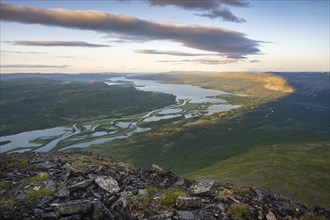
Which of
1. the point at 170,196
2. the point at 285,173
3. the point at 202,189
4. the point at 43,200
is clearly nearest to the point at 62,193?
the point at 43,200

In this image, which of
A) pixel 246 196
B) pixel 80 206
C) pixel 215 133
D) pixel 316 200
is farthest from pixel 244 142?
pixel 80 206

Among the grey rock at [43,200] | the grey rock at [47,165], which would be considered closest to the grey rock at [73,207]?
the grey rock at [43,200]

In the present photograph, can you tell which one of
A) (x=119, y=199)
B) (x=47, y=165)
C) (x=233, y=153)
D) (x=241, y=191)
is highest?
(x=47, y=165)

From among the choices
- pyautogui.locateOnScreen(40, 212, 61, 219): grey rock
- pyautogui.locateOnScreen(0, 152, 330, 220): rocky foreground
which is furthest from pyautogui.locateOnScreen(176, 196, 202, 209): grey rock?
pyautogui.locateOnScreen(40, 212, 61, 219): grey rock

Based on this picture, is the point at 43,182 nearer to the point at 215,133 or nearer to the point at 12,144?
the point at 12,144

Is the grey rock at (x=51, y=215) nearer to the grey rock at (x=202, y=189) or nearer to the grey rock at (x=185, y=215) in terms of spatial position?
the grey rock at (x=185, y=215)

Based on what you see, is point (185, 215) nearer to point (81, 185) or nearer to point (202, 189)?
point (202, 189)

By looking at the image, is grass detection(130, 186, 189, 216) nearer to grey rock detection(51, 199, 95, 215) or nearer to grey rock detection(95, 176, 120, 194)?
grey rock detection(95, 176, 120, 194)
